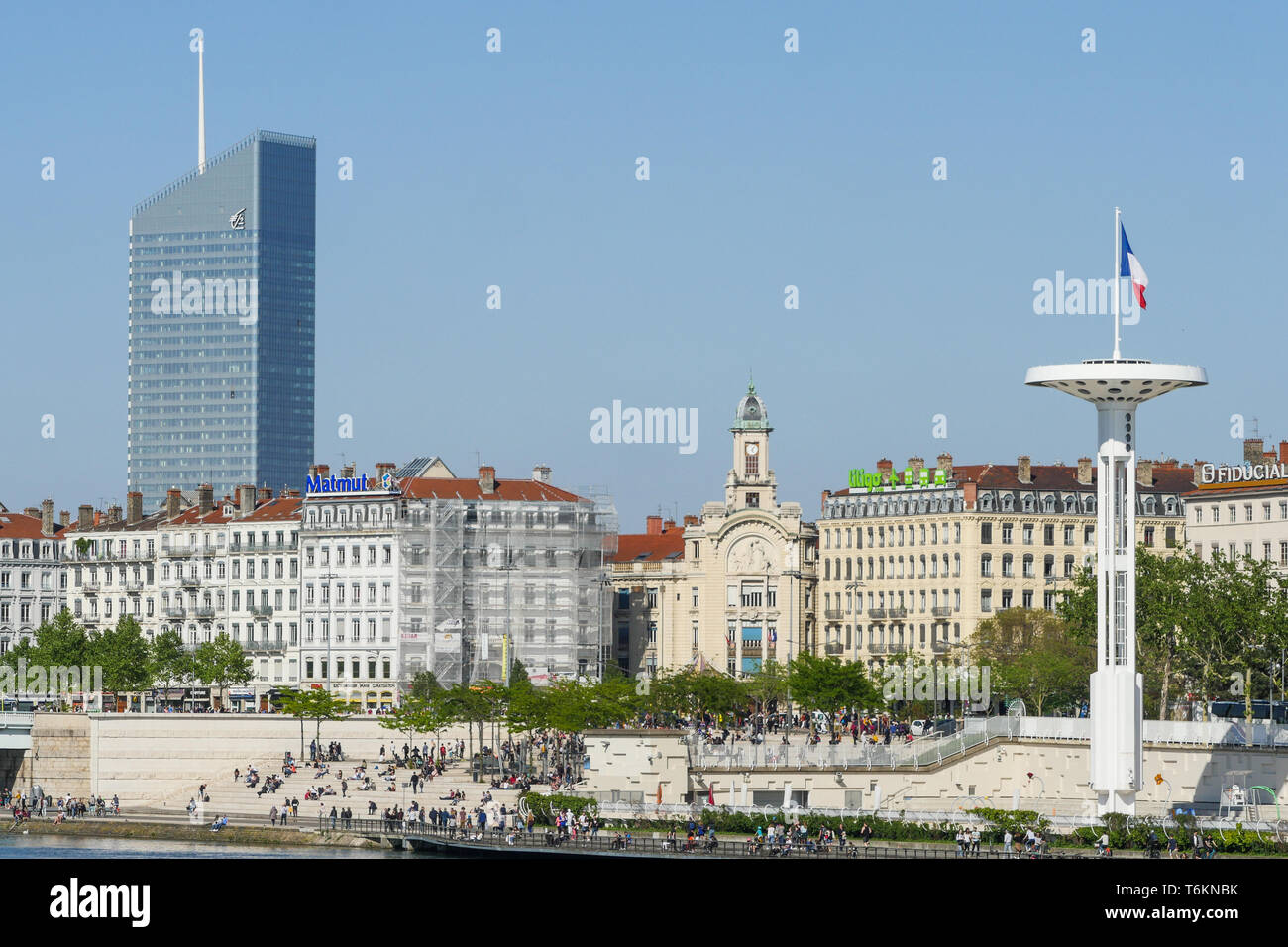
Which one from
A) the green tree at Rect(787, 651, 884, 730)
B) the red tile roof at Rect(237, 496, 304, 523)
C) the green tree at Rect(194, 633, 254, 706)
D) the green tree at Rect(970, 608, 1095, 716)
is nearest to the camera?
the green tree at Rect(787, 651, 884, 730)

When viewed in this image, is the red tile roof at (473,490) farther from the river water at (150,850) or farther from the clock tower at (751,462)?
the river water at (150,850)

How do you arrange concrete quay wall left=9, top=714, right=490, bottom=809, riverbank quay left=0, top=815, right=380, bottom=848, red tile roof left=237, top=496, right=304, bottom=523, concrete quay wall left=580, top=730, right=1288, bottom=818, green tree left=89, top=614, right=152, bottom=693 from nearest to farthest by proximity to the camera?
concrete quay wall left=580, top=730, right=1288, bottom=818, riverbank quay left=0, top=815, right=380, bottom=848, concrete quay wall left=9, top=714, right=490, bottom=809, green tree left=89, top=614, right=152, bottom=693, red tile roof left=237, top=496, right=304, bottom=523

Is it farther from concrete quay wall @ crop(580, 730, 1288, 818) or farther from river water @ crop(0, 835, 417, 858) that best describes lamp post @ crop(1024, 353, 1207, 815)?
river water @ crop(0, 835, 417, 858)

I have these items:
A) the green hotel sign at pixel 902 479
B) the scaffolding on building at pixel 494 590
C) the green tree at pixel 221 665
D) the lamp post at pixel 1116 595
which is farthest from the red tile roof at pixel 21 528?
the lamp post at pixel 1116 595

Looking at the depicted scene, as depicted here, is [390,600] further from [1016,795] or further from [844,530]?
[1016,795]

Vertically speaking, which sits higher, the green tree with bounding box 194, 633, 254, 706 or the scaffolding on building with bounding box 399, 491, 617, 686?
the scaffolding on building with bounding box 399, 491, 617, 686

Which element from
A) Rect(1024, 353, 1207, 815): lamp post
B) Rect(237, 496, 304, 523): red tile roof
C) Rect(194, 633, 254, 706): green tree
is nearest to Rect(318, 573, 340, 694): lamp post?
Rect(194, 633, 254, 706): green tree

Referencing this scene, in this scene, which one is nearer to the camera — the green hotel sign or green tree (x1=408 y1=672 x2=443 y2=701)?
green tree (x1=408 y1=672 x2=443 y2=701)

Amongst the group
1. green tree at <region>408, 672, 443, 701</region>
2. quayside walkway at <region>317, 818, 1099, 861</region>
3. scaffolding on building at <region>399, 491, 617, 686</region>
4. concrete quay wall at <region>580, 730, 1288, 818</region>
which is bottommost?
quayside walkway at <region>317, 818, 1099, 861</region>
